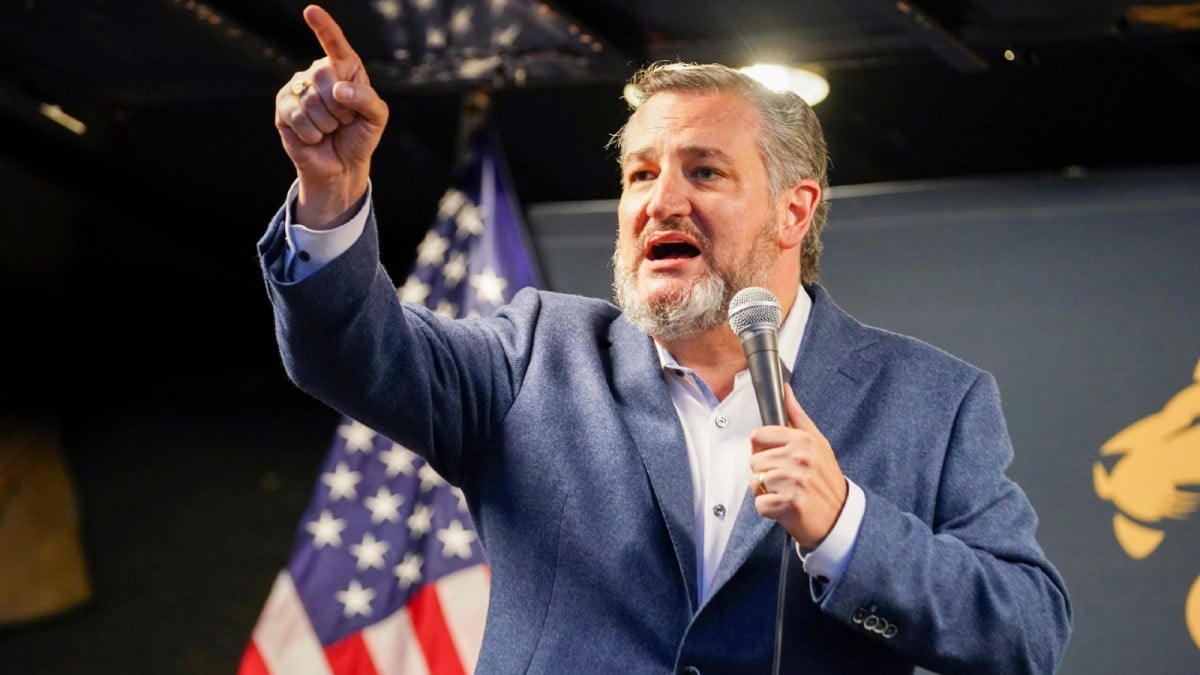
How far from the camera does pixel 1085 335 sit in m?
3.55

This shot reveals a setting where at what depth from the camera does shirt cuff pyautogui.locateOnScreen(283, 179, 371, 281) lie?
1.63 metres

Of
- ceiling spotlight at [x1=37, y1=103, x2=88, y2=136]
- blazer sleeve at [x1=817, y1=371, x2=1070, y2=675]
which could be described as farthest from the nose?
ceiling spotlight at [x1=37, y1=103, x2=88, y2=136]

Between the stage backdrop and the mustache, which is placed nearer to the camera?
the mustache

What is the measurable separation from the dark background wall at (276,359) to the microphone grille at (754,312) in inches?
80.9

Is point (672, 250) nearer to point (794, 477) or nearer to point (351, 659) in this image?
point (794, 477)

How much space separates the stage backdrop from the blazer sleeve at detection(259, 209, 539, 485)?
1.93 meters

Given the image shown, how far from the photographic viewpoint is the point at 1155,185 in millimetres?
3611

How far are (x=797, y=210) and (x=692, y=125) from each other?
25 cm

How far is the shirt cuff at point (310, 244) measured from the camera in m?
1.63

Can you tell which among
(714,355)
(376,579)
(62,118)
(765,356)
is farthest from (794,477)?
(62,118)

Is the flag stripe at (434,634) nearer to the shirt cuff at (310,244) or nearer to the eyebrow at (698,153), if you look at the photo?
the eyebrow at (698,153)

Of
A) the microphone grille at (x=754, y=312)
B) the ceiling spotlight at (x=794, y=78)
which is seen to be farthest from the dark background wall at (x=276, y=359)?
the microphone grille at (x=754, y=312)

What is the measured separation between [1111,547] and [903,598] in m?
1.93

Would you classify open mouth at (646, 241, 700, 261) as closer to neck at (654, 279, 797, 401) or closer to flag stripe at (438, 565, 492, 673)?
neck at (654, 279, 797, 401)
